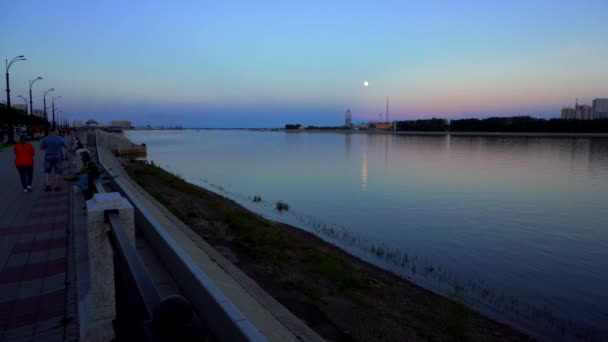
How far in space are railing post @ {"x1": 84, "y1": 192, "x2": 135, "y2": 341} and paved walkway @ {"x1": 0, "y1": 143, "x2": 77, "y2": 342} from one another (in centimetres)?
47

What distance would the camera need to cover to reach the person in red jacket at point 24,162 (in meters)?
11.4

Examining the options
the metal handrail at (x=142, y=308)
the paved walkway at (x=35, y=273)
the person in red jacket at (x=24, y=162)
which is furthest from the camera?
the person in red jacket at (x=24, y=162)

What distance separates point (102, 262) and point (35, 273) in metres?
2.52

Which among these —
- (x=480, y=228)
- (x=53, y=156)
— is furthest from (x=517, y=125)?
(x=53, y=156)

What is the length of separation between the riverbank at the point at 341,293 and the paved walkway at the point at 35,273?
3.68 metres

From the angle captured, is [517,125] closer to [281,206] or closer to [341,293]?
[281,206]

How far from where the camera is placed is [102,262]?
3521mm

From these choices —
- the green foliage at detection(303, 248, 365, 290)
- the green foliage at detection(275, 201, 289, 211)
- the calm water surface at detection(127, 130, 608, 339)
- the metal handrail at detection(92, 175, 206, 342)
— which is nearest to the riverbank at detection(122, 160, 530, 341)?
the green foliage at detection(303, 248, 365, 290)

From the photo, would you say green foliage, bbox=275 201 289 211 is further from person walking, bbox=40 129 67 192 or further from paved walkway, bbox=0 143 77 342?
paved walkway, bbox=0 143 77 342

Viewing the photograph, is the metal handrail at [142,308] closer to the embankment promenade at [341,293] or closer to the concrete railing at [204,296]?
the concrete railing at [204,296]

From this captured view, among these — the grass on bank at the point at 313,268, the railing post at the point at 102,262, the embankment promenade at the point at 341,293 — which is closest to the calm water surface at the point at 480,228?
the embankment promenade at the point at 341,293

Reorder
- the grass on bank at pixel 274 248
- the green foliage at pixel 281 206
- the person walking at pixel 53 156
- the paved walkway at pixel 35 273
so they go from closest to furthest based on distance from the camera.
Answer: the paved walkway at pixel 35 273
the grass on bank at pixel 274 248
the person walking at pixel 53 156
the green foliage at pixel 281 206

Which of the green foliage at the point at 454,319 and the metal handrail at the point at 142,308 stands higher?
the metal handrail at the point at 142,308

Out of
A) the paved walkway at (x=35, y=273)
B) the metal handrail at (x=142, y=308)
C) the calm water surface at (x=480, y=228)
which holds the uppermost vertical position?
the metal handrail at (x=142, y=308)
